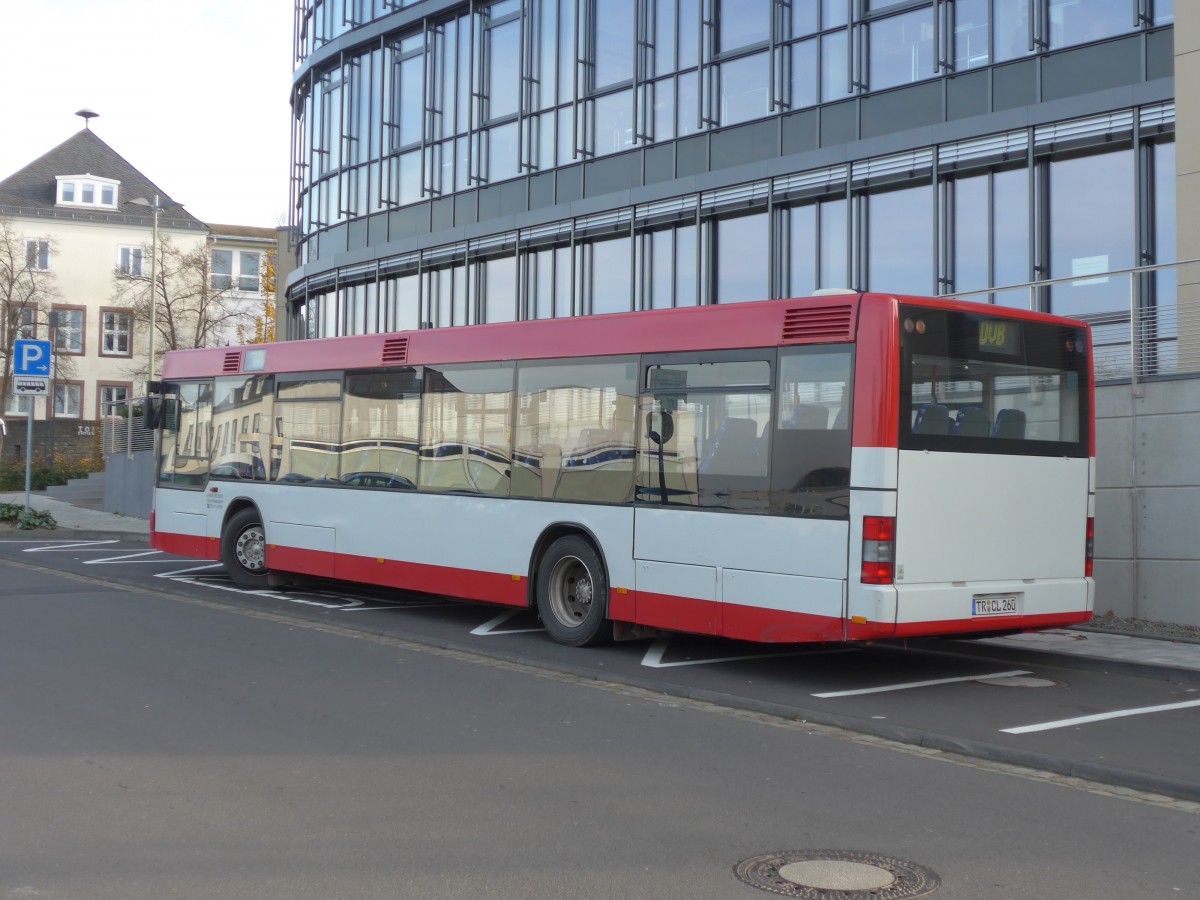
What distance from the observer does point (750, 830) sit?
19.2 feet

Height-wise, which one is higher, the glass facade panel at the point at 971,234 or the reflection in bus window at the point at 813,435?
the glass facade panel at the point at 971,234

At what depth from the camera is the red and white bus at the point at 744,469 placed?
372 inches

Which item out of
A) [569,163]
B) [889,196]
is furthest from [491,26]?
[889,196]

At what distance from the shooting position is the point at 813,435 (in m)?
9.73

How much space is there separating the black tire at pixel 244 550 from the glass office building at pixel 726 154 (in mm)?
8427

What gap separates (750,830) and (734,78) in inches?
663

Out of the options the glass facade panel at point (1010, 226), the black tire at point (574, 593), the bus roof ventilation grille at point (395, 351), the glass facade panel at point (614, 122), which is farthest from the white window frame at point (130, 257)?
the black tire at point (574, 593)

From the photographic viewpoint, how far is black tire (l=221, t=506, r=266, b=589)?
1620 cm

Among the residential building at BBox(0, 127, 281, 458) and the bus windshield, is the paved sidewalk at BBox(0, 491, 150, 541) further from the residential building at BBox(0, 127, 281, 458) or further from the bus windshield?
the residential building at BBox(0, 127, 281, 458)

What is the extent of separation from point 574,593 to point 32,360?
1849 cm

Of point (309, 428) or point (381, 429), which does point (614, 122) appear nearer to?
point (309, 428)

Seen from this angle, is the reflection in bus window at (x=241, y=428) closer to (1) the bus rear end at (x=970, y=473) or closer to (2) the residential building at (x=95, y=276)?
(1) the bus rear end at (x=970, y=473)

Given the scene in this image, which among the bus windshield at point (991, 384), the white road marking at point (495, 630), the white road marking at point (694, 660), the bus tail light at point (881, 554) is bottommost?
the white road marking at point (694, 660)

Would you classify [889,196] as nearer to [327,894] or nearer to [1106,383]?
[1106,383]
